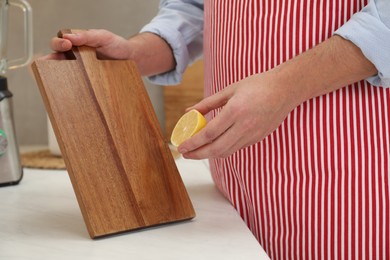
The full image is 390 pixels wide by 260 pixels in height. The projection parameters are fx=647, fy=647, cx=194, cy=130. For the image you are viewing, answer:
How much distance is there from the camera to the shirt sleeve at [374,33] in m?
0.73

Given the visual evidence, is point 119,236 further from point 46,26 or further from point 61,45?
point 46,26

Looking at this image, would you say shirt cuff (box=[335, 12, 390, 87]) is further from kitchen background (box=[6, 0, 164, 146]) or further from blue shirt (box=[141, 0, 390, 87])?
kitchen background (box=[6, 0, 164, 146])

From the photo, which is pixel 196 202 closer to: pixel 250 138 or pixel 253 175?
pixel 253 175

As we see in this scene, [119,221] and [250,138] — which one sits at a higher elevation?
[250,138]

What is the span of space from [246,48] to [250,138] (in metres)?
0.16

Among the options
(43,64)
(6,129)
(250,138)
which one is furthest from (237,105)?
(6,129)

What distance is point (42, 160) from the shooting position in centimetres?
142

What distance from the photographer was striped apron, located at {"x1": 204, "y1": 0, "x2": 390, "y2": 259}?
0.80m

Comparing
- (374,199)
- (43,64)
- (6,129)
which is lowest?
(6,129)

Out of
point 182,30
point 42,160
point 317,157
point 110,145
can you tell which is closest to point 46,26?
point 42,160

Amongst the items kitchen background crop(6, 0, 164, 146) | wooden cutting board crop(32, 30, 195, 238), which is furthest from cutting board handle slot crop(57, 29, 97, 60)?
kitchen background crop(6, 0, 164, 146)

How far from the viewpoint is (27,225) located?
86 centimetres

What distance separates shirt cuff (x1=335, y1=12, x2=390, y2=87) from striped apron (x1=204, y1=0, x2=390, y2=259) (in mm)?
65

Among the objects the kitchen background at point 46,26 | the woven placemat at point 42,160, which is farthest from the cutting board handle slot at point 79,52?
the kitchen background at point 46,26
